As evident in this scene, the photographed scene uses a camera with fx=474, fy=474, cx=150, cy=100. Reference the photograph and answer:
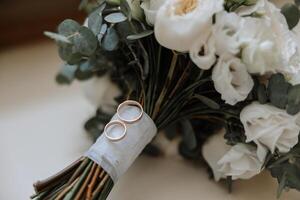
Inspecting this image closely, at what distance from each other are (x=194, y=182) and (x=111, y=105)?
9.6 inches

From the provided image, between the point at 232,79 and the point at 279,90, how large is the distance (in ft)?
0.27

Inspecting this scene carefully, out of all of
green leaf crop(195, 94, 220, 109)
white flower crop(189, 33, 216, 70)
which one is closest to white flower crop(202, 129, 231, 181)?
green leaf crop(195, 94, 220, 109)

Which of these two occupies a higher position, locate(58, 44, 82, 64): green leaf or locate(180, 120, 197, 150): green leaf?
locate(58, 44, 82, 64): green leaf

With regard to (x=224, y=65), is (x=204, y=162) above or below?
below

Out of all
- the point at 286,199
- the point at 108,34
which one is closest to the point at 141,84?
the point at 108,34

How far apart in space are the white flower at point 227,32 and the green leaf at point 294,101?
4.6 inches

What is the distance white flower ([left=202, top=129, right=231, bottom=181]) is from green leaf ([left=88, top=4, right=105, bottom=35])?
12.7 inches

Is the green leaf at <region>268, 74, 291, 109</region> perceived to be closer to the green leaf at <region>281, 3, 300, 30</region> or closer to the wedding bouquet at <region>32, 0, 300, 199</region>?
the wedding bouquet at <region>32, 0, 300, 199</region>

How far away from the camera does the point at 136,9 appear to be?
2.65 feet

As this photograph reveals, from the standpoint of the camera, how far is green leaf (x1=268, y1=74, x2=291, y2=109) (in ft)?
2.52

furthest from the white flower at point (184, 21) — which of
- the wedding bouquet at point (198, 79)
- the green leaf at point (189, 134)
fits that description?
the green leaf at point (189, 134)

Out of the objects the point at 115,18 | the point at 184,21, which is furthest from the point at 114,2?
the point at 184,21

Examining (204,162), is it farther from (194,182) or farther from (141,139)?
(141,139)

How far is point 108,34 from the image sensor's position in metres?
0.85
